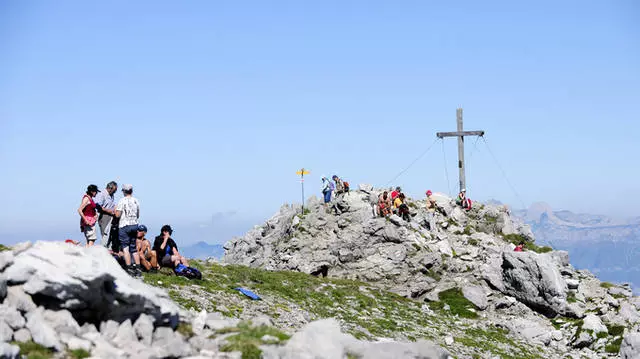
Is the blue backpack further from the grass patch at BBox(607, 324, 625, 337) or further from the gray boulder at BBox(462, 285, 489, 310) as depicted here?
the grass patch at BBox(607, 324, 625, 337)

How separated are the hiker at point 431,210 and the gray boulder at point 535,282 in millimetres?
7833

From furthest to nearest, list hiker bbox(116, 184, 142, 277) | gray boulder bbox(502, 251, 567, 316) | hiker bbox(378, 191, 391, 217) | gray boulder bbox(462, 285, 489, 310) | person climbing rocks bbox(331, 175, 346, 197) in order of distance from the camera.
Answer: person climbing rocks bbox(331, 175, 346, 197) < hiker bbox(378, 191, 391, 217) < gray boulder bbox(502, 251, 567, 316) < gray boulder bbox(462, 285, 489, 310) < hiker bbox(116, 184, 142, 277)

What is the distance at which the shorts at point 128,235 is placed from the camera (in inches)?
950

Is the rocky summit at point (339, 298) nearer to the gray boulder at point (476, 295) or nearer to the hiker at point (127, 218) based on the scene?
the gray boulder at point (476, 295)

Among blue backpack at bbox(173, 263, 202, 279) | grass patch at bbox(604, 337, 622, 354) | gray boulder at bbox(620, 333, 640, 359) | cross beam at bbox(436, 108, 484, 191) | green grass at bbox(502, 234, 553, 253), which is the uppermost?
cross beam at bbox(436, 108, 484, 191)

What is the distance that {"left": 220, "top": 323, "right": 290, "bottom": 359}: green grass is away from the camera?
45.8 ft

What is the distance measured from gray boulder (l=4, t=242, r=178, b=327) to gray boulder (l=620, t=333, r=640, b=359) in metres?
23.4

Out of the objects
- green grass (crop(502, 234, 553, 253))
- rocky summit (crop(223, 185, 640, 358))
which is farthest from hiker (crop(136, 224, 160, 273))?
green grass (crop(502, 234, 553, 253))

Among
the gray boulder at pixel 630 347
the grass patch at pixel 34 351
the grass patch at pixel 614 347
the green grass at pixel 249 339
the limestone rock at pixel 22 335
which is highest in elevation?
the limestone rock at pixel 22 335

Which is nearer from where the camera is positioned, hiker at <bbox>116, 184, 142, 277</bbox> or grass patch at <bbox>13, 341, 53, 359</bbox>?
grass patch at <bbox>13, 341, 53, 359</bbox>

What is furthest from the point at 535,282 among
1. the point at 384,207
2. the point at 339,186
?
the point at 339,186

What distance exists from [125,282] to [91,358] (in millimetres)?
2182

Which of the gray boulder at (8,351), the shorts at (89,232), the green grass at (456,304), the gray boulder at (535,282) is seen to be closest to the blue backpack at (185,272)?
the shorts at (89,232)

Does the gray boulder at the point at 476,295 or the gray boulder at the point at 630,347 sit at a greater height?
the gray boulder at the point at 476,295
